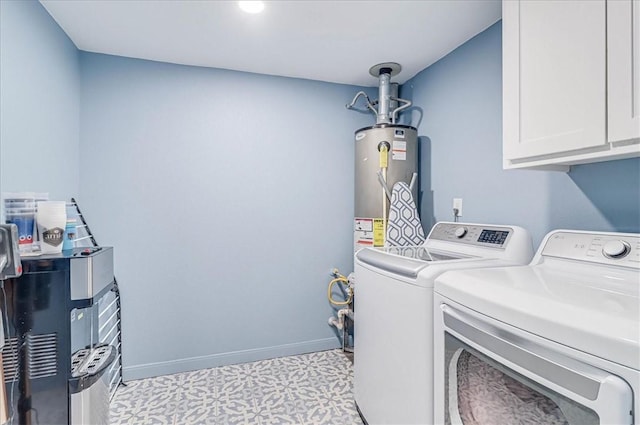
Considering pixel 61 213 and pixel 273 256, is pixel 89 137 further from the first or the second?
pixel 273 256

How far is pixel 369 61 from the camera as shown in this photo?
7.57 feet

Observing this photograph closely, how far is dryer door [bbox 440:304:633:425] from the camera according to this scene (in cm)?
68

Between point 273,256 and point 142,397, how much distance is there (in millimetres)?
1226

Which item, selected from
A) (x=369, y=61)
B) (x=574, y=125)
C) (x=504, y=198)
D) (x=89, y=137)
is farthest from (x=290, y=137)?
(x=574, y=125)

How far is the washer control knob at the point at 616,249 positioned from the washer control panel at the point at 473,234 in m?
0.40

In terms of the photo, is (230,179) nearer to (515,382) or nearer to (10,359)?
(10,359)

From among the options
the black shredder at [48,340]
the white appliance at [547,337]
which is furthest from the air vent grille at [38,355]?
the white appliance at [547,337]

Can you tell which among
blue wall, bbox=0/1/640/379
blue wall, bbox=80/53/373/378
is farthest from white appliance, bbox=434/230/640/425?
blue wall, bbox=80/53/373/378

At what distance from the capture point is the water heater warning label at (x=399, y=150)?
2.31m

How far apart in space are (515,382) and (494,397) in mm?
135

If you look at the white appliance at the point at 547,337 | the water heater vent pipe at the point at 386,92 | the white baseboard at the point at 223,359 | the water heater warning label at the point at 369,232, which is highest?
the water heater vent pipe at the point at 386,92

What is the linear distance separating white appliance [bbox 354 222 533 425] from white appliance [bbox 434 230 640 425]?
68mm

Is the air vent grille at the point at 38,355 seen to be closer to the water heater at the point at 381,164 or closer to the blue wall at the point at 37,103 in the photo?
the blue wall at the point at 37,103

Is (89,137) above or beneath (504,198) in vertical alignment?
above
